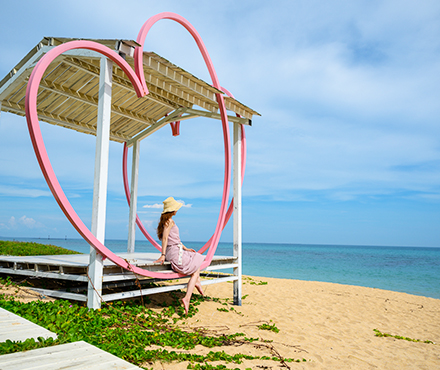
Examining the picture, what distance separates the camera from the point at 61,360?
225 centimetres

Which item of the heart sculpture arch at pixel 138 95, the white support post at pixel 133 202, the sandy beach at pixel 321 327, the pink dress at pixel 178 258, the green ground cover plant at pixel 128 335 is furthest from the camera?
the white support post at pixel 133 202

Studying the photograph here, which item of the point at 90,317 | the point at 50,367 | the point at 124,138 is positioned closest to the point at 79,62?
the point at 124,138

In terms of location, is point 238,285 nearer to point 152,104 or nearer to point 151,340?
point 151,340

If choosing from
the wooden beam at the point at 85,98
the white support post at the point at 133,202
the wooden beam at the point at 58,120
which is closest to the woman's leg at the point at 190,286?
the white support post at the point at 133,202

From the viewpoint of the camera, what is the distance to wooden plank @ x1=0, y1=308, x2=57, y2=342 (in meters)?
2.77

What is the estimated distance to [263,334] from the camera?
5.27 m

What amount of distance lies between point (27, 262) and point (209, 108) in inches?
176

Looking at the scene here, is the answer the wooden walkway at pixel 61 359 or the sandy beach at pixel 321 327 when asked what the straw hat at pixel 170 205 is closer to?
the sandy beach at pixel 321 327

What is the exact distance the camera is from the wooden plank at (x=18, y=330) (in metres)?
2.77

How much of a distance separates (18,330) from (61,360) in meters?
1.00

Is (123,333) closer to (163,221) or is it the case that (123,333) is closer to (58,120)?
(163,221)

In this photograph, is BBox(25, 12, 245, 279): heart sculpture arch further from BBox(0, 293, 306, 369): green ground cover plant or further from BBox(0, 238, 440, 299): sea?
BBox(0, 238, 440, 299): sea

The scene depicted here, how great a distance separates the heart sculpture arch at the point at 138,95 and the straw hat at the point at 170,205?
105cm

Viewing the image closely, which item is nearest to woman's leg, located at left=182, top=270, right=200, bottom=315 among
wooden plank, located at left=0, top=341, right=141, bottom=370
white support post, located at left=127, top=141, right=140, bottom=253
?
white support post, located at left=127, top=141, right=140, bottom=253
